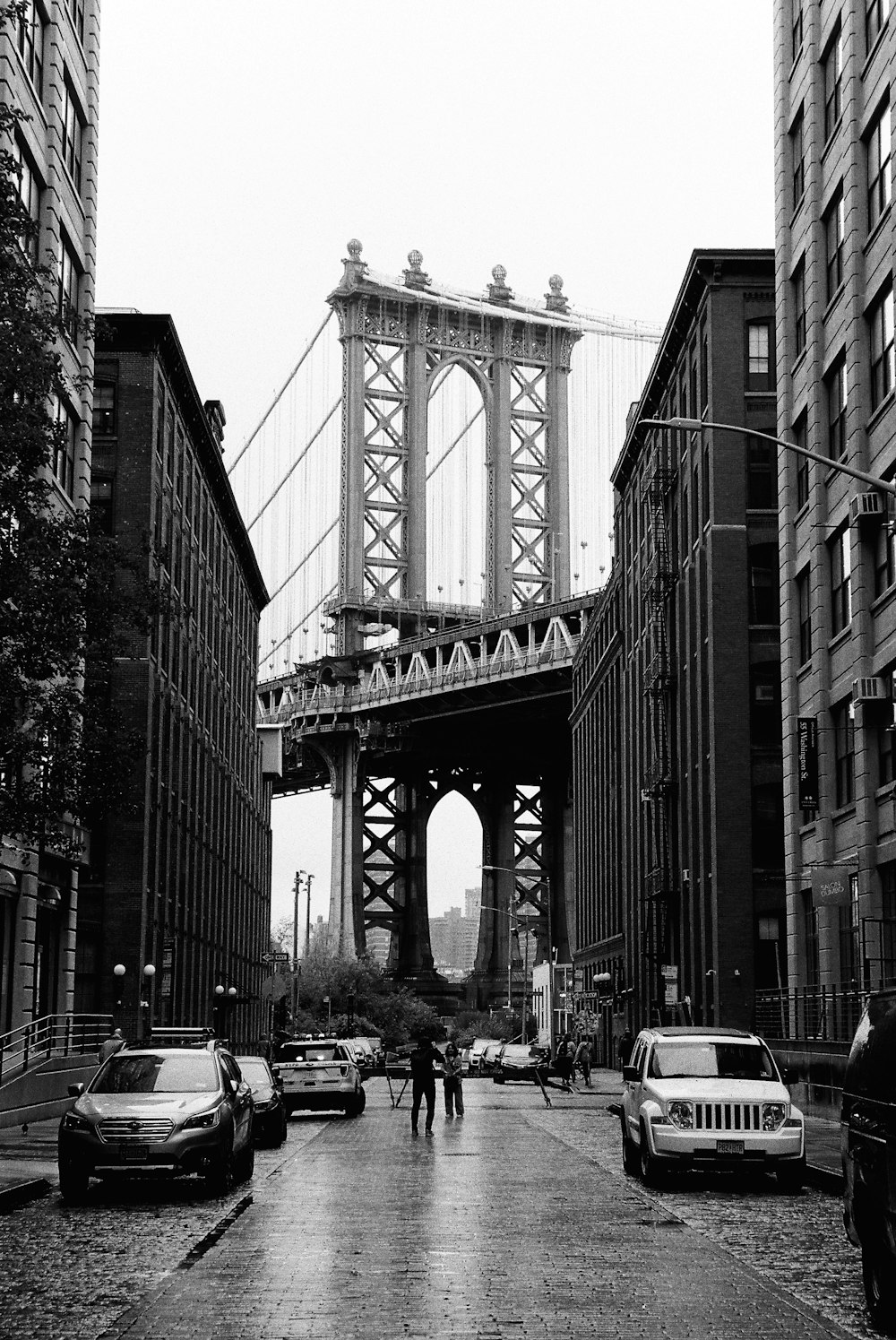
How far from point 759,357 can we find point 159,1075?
41622mm

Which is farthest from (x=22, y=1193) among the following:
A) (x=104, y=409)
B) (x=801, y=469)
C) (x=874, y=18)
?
(x=104, y=409)

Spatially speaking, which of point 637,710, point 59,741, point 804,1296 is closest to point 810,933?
point 59,741

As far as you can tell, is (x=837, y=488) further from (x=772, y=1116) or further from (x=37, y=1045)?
(x=772, y=1116)

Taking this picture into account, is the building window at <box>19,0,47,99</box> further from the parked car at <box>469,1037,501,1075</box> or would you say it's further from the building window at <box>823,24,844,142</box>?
the parked car at <box>469,1037,501,1075</box>

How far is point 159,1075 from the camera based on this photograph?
21.5m

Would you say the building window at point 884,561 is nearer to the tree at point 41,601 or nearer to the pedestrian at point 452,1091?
the pedestrian at point 452,1091

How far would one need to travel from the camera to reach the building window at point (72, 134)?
148 feet

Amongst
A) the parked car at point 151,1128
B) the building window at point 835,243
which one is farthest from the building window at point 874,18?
the parked car at point 151,1128

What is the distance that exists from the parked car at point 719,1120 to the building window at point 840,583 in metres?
17.4

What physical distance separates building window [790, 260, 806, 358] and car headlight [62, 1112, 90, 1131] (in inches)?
1120

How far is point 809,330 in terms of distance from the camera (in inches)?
1639

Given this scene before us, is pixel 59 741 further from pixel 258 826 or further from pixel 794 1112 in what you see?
pixel 258 826

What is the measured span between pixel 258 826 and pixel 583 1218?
313 ft

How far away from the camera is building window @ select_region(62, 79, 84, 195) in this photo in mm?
45250
